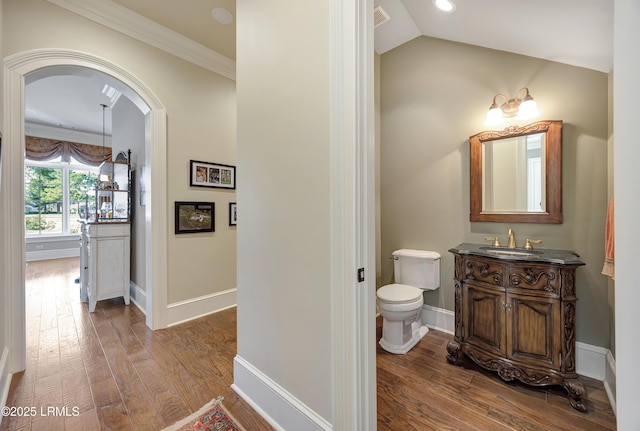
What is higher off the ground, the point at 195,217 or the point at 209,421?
the point at 195,217

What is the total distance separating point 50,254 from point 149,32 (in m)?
6.89

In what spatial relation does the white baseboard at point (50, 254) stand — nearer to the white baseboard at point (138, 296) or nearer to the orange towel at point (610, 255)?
the white baseboard at point (138, 296)

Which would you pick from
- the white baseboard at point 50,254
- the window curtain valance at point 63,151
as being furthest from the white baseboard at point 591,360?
the white baseboard at point 50,254

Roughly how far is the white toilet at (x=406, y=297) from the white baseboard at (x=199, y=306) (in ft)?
5.48

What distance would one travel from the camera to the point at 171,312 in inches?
107

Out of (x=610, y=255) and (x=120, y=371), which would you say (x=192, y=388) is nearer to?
(x=120, y=371)

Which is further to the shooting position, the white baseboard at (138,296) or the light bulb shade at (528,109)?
the white baseboard at (138,296)

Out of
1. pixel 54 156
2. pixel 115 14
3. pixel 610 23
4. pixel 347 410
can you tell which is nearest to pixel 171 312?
pixel 347 410

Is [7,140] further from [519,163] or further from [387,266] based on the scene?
[519,163]

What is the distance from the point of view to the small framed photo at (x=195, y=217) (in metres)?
2.83

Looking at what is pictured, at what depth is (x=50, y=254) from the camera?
639cm

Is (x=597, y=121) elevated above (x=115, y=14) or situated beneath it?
situated beneath

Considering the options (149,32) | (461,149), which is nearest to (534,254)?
(461,149)

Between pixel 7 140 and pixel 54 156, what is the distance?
609cm
